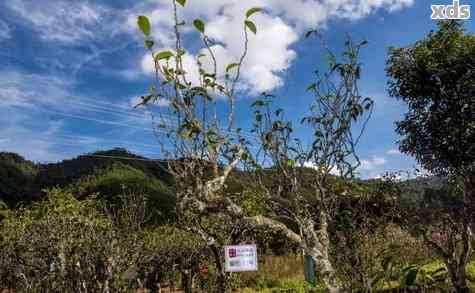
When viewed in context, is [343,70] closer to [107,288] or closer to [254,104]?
[254,104]

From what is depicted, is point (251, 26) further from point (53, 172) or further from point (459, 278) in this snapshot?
point (53, 172)

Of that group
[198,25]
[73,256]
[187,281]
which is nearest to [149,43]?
[198,25]

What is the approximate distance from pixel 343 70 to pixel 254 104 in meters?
1.21

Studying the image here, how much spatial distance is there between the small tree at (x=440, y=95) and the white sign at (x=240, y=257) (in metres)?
9.24

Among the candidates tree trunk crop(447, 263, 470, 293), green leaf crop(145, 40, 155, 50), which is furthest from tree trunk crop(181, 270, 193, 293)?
green leaf crop(145, 40, 155, 50)

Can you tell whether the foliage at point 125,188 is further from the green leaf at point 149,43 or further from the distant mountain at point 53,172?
the green leaf at point 149,43

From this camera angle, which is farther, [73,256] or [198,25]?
[73,256]

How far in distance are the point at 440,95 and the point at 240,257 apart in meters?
11.5

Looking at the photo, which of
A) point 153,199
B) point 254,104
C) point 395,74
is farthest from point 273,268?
point 153,199

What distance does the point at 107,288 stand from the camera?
974 centimetres

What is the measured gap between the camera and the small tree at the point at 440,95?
15.3m

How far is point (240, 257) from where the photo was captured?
762 cm

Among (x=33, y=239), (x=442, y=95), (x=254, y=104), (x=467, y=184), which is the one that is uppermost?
(x=442, y=95)

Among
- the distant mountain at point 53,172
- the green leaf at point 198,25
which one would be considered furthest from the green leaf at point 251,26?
the distant mountain at point 53,172
